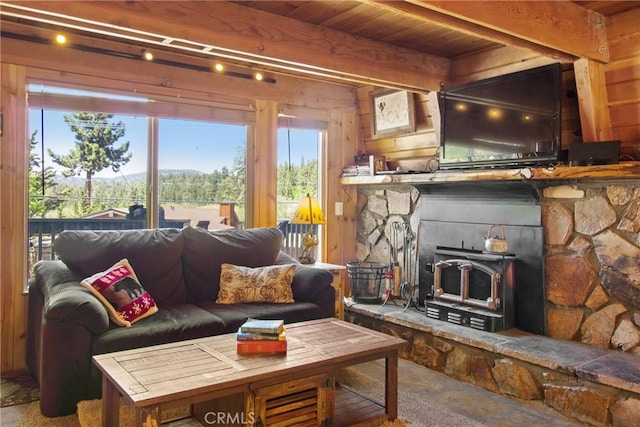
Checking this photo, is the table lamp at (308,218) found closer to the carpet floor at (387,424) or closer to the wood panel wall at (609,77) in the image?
the wood panel wall at (609,77)

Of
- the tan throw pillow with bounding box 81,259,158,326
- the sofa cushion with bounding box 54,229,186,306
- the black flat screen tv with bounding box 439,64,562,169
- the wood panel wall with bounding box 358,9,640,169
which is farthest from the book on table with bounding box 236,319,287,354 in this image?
the wood panel wall with bounding box 358,9,640,169

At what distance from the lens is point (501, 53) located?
357 centimetres

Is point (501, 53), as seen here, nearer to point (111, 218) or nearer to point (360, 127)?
point (360, 127)

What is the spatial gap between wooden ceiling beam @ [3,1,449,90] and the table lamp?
3.80 feet

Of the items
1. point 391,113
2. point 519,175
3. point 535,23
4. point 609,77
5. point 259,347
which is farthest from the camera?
point 391,113

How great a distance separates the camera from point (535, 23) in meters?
2.65

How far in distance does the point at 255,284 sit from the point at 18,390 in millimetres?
1585

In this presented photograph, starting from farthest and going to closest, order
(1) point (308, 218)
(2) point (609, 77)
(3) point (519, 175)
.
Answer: (1) point (308, 218) → (3) point (519, 175) → (2) point (609, 77)

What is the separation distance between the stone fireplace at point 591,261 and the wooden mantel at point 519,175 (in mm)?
113

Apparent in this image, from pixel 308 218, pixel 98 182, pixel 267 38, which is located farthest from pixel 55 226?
pixel 267 38

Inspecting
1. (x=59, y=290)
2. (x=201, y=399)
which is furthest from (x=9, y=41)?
(x=201, y=399)

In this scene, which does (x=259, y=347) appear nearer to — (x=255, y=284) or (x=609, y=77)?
(x=255, y=284)

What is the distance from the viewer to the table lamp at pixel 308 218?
4.13 meters

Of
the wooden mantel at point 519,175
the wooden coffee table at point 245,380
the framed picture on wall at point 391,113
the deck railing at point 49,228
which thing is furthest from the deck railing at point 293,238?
the wooden coffee table at point 245,380
